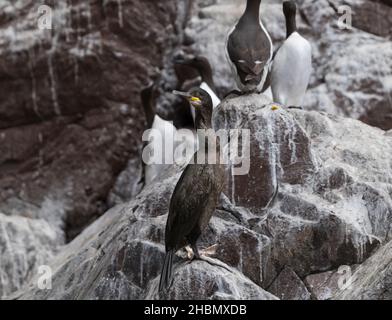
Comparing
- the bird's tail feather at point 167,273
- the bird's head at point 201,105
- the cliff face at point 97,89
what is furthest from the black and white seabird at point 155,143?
the bird's tail feather at point 167,273

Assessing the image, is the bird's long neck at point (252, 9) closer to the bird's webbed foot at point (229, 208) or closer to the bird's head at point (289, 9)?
the bird's head at point (289, 9)

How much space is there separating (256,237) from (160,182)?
3.90ft

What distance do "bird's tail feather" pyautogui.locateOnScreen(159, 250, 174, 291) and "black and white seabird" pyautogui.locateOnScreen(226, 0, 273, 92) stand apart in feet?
8.35

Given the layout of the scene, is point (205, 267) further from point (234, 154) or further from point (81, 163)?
point (81, 163)

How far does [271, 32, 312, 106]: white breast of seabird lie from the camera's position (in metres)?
10.5

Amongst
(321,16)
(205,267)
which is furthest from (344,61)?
(205,267)

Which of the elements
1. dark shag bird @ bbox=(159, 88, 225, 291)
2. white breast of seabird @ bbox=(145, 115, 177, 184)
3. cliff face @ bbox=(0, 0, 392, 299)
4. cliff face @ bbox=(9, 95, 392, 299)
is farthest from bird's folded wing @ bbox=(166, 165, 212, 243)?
white breast of seabird @ bbox=(145, 115, 177, 184)

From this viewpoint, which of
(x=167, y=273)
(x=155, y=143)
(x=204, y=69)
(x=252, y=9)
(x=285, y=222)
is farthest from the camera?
Answer: (x=204, y=69)

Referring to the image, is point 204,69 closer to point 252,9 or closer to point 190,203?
point 252,9

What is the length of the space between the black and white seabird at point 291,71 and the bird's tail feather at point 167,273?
11.0 feet

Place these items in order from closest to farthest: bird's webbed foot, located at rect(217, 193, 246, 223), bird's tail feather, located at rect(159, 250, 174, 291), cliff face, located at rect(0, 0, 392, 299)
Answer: bird's tail feather, located at rect(159, 250, 174, 291), bird's webbed foot, located at rect(217, 193, 246, 223), cliff face, located at rect(0, 0, 392, 299)

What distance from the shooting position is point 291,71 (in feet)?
34.3

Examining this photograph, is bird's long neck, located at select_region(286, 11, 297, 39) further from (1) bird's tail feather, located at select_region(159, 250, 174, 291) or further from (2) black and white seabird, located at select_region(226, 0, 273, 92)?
(1) bird's tail feather, located at select_region(159, 250, 174, 291)

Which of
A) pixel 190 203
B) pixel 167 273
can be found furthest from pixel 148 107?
pixel 167 273
